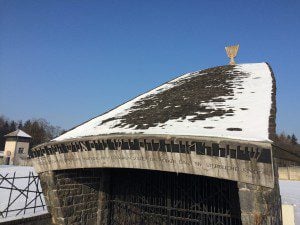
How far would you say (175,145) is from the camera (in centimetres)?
580

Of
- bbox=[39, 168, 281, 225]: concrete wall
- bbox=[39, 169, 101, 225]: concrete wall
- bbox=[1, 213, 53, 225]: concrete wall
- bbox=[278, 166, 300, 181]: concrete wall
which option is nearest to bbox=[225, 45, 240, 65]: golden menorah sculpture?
bbox=[39, 168, 281, 225]: concrete wall

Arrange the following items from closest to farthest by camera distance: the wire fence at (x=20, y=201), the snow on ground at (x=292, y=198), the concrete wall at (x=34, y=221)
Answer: the concrete wall at (x=34, y=221) → the wire fence at (x=20, y=201) → the snow on ground at (x=292, y=198)

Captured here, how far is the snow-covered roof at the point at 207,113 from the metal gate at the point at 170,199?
6.27 ft

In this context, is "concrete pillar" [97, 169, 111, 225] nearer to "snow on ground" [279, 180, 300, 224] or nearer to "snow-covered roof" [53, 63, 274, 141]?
"snow-covered roof" [53, 63, 274, 141]

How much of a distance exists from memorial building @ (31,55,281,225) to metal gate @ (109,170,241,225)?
0.09 ft

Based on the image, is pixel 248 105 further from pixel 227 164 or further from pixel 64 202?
pixel 64 202

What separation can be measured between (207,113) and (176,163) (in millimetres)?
2254

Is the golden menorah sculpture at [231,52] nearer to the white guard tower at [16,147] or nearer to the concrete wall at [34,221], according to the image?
the concrete wall at [34,221]

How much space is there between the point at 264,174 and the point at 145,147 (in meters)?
2.57

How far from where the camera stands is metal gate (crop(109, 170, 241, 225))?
7.68m

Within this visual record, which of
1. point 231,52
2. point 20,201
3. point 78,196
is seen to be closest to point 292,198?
point 231,52

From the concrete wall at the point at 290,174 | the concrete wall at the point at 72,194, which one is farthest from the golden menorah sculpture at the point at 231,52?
the concrete wall at the point at 290,174

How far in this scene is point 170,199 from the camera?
8.62 m

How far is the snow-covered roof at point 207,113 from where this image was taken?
6.00 metres
